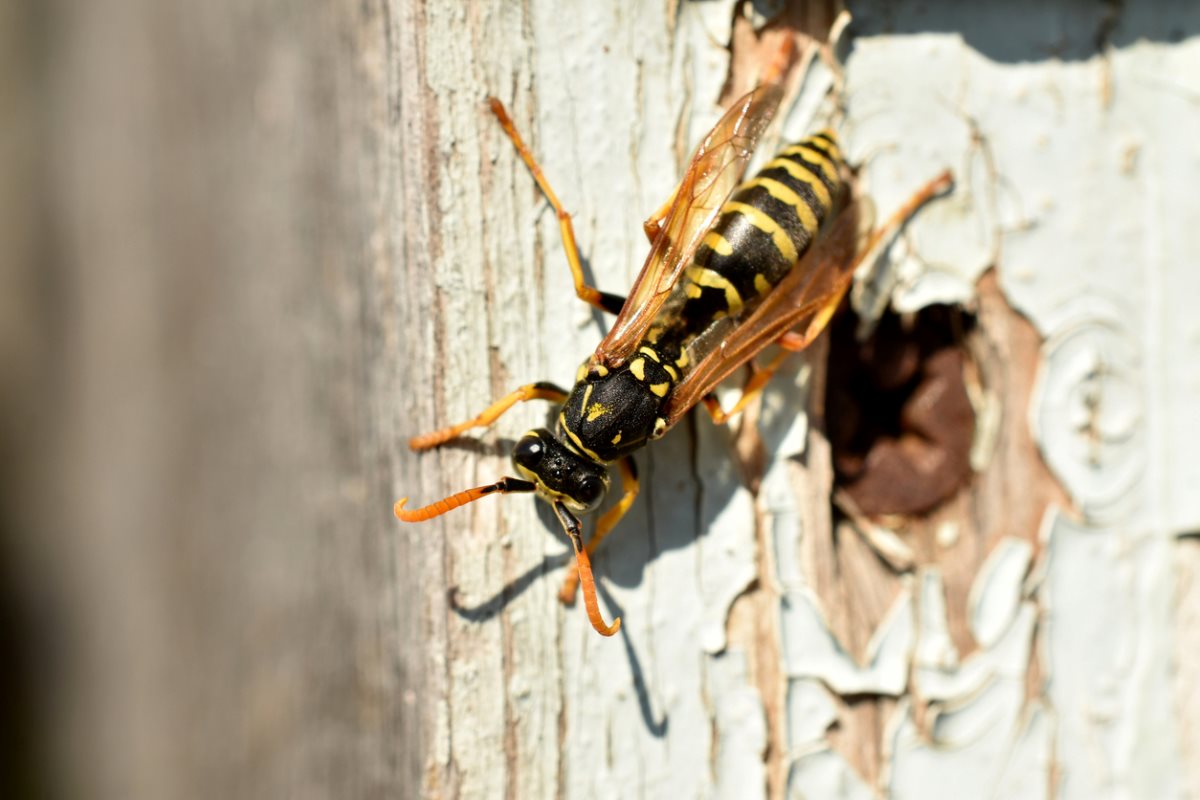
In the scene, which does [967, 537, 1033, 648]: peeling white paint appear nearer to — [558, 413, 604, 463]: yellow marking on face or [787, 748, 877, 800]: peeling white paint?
[787, 748, 877, 800]: peeling white paint

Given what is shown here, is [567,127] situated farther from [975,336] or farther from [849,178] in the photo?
[975,336]

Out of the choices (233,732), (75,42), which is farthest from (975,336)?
(75,42)

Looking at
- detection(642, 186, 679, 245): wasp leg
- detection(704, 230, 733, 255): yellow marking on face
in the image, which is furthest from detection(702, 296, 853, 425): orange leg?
detection(642, 186, 679, 245): wasp leg

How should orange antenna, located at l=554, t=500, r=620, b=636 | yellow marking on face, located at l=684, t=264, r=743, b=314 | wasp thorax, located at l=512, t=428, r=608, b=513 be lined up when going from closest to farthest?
orange antenna, located at l=554, t=500, r=620, b=636 → wasp thorax, located at l=512, t=428, r=608, b=513 → yellow marking on face, located at l=684, t=264, r=743, b=314

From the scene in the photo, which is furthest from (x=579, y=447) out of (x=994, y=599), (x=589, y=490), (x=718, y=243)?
(x=994, y=599)

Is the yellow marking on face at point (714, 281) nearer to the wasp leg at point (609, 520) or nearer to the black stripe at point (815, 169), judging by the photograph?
the black stripe at point (815, 169)

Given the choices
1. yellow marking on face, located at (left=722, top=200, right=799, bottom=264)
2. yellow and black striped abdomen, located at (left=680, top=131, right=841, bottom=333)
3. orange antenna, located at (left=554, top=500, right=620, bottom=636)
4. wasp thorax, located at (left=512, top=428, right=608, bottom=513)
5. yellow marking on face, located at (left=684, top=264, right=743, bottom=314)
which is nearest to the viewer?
orange antenna, located at (left=554, top=500, right=620, bottom=636)

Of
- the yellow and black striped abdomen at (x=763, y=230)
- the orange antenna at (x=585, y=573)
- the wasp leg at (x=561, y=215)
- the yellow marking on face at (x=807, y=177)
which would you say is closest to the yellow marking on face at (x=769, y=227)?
the yellow and black striped abdomen at (x=763, y=230)
